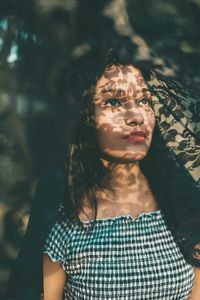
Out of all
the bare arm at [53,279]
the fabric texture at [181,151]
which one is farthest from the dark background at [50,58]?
the fabric texture at [181,151]

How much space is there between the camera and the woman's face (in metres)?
1.18

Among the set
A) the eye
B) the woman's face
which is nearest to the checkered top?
the woman's face

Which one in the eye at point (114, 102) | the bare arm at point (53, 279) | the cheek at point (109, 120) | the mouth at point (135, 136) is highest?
the eye at point (114, 102)

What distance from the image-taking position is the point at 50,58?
3.09ft

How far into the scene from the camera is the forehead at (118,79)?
3.98 feet

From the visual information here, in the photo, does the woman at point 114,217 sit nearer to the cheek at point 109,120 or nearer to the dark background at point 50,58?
the cheek at point 109,120

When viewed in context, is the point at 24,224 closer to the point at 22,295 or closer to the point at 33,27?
the point at 22,295

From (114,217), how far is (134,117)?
11.5 inches

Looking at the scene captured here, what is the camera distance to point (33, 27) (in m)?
0.92

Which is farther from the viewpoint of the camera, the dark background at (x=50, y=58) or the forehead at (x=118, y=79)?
the forehead at (x=118, y=79)

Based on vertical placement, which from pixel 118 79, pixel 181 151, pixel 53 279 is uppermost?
pixel 118 79

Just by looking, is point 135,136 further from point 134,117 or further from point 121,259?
point 121,259

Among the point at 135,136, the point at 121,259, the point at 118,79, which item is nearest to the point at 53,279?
the point at 121,259

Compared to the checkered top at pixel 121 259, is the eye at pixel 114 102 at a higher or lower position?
higher
